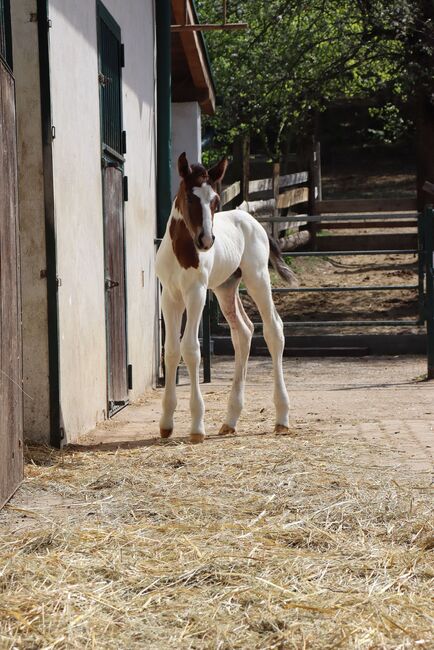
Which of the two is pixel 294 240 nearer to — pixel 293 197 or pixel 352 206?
pixel 293 197

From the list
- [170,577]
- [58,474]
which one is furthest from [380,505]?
[58,474]

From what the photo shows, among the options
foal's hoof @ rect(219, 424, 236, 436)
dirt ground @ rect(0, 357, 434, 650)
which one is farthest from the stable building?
foal's hoof @ rect(219, 424, 236, 436)

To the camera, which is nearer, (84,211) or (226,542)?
(226,542)

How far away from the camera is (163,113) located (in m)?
12.3

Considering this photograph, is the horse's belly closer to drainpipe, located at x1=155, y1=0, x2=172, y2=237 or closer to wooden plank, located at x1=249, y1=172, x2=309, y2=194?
drainpipe, located at x1=155, y1=0, x2=172, y2=237

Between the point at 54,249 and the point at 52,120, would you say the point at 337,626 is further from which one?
the point at 52,120

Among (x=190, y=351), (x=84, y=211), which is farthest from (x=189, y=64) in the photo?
(x=190, y=351)

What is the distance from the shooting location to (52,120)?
23.8ft

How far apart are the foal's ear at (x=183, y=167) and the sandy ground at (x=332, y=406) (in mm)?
1900

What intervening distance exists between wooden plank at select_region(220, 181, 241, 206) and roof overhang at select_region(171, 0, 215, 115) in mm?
1397

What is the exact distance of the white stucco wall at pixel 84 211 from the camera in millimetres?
7465

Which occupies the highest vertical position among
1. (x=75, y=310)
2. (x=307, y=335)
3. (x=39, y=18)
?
(x=39, y=18)

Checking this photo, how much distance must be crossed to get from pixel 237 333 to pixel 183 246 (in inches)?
42.6

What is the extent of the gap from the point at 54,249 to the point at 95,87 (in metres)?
2.16
